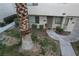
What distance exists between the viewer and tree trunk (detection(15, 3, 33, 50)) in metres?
1.91

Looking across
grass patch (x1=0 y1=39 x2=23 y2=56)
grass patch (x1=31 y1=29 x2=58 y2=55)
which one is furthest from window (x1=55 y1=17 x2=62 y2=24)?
grass patch (x1=0 y1=39 x2=23 y2=56)

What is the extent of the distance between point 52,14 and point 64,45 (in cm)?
51

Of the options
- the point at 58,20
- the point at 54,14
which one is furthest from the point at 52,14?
the point at 58,20

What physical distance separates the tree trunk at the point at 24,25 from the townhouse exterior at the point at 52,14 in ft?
0.23

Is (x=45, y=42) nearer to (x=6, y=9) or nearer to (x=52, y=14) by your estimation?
(x=52, y=14)

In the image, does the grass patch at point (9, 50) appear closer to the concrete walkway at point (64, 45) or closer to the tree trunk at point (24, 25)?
the tree trunk at point (24, 25)

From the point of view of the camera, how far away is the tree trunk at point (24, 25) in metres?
1.91

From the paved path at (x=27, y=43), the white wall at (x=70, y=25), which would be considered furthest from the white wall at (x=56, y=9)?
the paved path at (x=27, y=43)

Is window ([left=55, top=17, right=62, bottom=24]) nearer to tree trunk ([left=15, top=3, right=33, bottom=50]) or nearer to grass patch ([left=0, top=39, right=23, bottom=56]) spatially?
tree trunk ([left=15, top=3, right=33, bottom=50])

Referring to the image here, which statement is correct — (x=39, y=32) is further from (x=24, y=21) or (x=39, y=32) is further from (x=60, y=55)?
(x=60, y=55)

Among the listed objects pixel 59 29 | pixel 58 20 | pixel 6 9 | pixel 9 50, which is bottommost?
pixel 9 50

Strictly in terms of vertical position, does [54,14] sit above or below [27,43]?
above

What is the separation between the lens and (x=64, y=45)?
6.56 ft

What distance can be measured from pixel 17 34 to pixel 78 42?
97 centimetres
